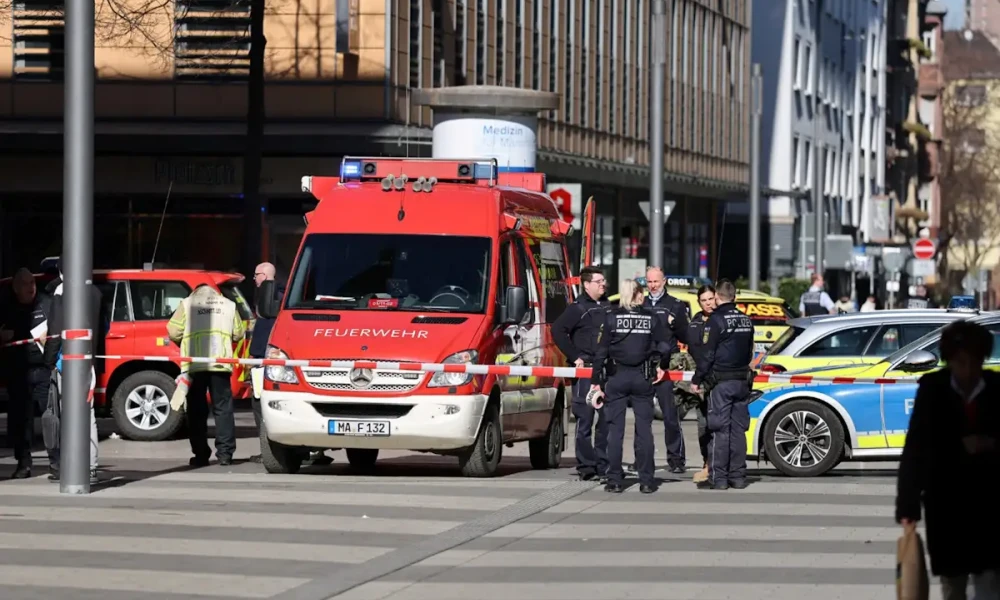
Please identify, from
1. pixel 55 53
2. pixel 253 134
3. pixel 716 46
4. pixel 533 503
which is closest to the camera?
pixel 533 503

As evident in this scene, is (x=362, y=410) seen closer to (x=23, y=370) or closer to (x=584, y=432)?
(x=584, y=432)

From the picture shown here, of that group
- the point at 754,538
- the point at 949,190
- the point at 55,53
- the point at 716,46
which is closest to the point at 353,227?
the point at 754,538

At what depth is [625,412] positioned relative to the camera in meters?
15.5

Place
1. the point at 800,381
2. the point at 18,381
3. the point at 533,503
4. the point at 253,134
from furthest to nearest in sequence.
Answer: the point at 253,134 < the point at 800,381 < the point at 18,381 < the point at 533,503

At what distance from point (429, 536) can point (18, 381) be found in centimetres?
531

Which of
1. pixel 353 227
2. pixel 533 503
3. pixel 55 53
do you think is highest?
pixel 55 53

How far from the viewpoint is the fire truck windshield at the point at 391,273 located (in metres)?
16.8

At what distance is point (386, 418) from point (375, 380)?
0.31m

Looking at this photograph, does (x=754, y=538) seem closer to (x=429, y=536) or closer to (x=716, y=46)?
(x=429, y=536)

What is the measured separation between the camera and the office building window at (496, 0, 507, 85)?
42969 millimetres

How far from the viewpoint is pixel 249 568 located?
37.0ft

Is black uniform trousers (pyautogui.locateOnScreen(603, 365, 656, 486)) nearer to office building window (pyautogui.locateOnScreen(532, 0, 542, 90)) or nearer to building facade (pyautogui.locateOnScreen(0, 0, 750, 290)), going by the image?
building facade (pyautogui.locateOnScreen(0, 0, 750, 290))

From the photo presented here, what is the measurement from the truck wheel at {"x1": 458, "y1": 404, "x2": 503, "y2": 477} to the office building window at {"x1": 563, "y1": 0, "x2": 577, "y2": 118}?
31.9 metres

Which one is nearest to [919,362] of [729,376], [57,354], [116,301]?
[729,376]
